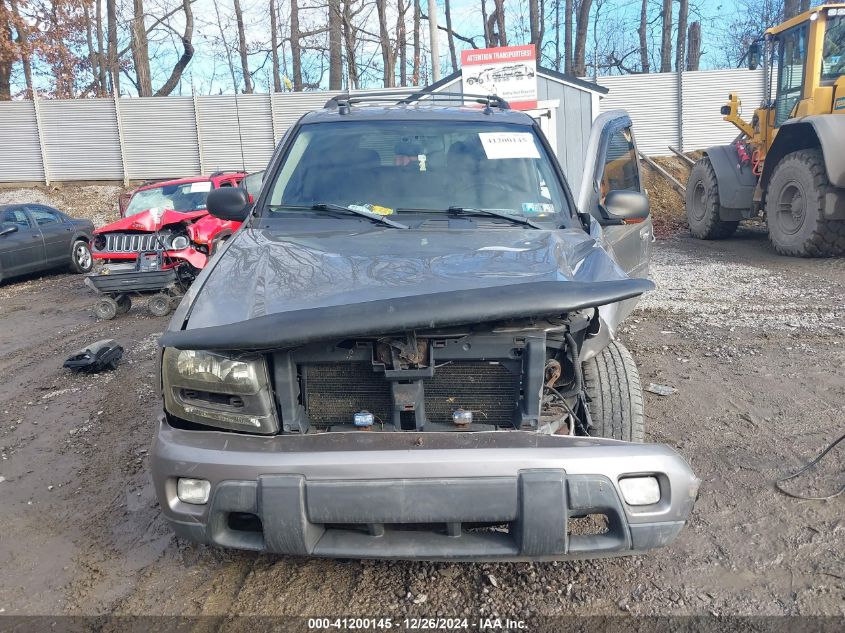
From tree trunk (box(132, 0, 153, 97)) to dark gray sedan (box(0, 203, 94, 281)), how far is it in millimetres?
15376

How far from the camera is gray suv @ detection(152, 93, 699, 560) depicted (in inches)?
80.2

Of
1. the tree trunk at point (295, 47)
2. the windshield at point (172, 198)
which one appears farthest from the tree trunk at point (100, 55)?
the windshield at point (172, 198)

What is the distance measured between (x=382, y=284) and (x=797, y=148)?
9.38 metres

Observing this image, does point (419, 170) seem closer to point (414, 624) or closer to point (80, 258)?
point (414, 624)

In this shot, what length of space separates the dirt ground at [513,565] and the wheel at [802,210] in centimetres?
331

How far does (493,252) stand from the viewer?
2.74m

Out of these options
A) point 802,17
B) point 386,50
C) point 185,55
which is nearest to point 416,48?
point 386,50

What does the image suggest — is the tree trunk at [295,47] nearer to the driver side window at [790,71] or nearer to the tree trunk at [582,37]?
the tree trunk at [582,37]

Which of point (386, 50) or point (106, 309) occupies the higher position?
point (386, 50)

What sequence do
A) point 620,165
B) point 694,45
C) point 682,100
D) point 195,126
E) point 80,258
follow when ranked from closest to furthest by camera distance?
point 620,165
point 80,258
point 682,100
point 195,126
point 694,45

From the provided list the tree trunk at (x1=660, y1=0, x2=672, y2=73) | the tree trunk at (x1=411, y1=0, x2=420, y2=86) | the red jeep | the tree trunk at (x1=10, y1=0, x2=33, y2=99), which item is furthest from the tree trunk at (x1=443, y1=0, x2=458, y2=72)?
the red jeep

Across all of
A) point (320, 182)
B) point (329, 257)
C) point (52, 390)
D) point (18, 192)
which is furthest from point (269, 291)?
point (18, 192)

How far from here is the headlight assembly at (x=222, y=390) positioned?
2.21m

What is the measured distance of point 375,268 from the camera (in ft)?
8.37
